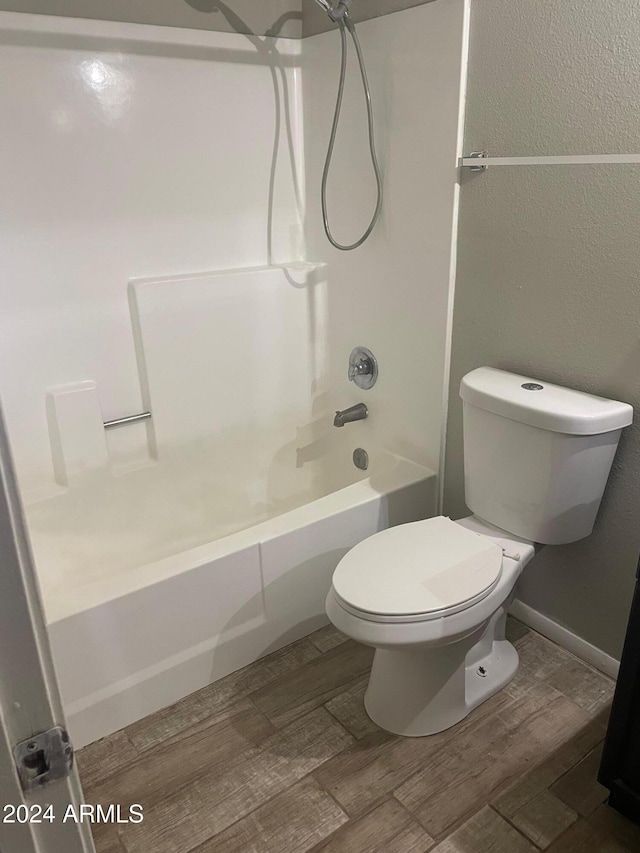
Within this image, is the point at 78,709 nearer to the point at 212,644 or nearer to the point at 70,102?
the point at 212,644

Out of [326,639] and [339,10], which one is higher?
[339,10]

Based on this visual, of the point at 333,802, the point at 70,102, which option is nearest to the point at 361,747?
the point at 333,802

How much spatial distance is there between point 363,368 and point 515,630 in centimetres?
95

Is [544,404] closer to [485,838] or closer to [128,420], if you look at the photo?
[485,838]

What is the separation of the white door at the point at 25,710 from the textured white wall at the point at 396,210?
159cm

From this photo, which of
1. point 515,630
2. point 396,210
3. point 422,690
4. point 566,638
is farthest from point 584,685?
point 396,210

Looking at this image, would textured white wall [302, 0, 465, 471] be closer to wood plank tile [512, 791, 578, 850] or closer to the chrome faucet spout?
the chrome faucet spout

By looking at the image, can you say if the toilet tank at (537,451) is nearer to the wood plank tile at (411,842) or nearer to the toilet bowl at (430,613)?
the toilet bowl at (430,613)

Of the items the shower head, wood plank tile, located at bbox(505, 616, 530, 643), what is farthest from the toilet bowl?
the shower head

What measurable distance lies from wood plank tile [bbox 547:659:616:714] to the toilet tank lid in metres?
0.71

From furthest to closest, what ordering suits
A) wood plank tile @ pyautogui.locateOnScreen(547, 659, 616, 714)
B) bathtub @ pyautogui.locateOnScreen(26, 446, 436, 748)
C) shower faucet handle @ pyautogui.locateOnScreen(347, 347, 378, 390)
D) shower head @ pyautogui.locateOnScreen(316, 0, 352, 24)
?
shower faucet handle @ pyautogui.locateOnScreen(347, 347, 378, 390) < shower head @ pyautogui.locateOnScreen(316, 0, 352, 24) < wood plank tile @ pyautogui.locateOnScreen(547, 659, 616, 714) < bathtub @ pyautogui.locateOnScreen(26, 446, 436, 748)

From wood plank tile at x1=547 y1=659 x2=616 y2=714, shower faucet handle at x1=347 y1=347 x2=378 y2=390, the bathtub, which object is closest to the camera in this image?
the bathtub

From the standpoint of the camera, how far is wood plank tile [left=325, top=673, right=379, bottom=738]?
1657 mm

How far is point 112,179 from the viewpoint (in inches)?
76.8
